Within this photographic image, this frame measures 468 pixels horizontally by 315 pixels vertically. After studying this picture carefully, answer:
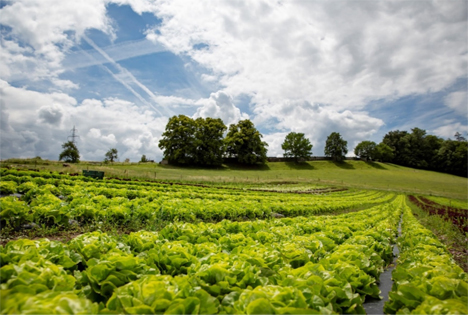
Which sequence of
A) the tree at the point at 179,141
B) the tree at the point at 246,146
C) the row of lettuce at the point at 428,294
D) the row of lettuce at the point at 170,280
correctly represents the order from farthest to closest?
the tree at the point at 246,146, the tree at the point at 179,141, the row of lettuce at the point at 428,294, the row of lettuce at the point at 170,280

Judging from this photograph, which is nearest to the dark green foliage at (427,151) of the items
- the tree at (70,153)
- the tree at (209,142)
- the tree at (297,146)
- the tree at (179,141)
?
the tree at (297,146)

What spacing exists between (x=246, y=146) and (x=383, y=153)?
59146mm

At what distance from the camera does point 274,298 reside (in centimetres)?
253

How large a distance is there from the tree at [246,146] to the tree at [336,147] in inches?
1214

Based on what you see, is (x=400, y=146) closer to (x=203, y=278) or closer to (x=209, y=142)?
(x=209, y=142)

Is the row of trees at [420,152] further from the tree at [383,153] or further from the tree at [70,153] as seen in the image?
the tree at [70,153]

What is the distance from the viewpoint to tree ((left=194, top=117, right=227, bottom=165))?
6612cm

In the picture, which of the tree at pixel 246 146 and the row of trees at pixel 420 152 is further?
the row of trees at pixel 420 152

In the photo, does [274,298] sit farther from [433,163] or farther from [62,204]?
[433,163]

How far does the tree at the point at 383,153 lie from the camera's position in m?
99.0

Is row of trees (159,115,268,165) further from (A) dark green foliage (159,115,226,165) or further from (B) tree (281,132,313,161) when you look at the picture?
(B) tree (281,132,313,161)

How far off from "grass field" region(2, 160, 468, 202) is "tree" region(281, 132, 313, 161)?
4048mm

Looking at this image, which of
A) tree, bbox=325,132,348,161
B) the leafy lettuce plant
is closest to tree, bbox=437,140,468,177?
tree, bbox=325,132,348,161

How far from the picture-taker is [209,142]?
68250 millimetres
